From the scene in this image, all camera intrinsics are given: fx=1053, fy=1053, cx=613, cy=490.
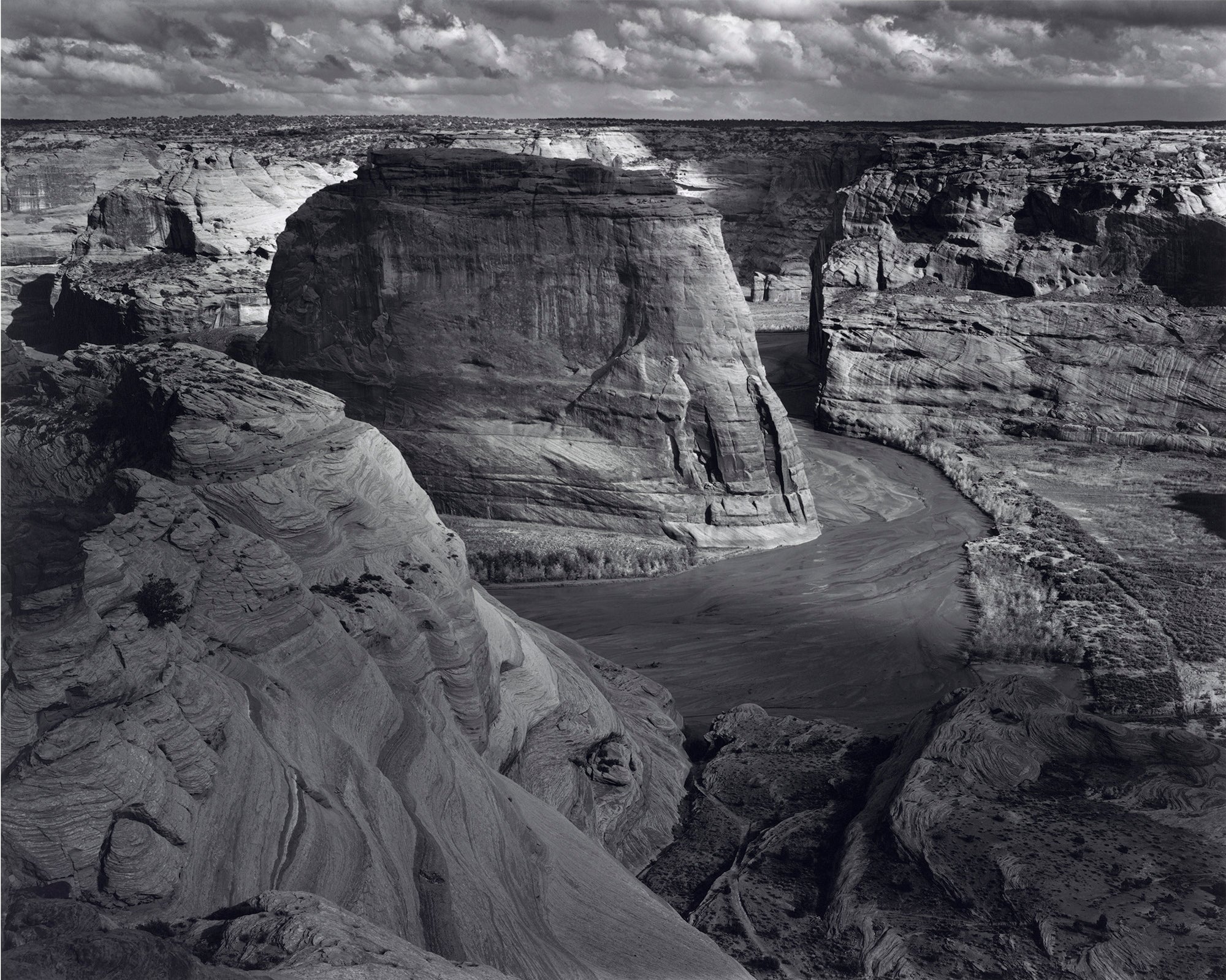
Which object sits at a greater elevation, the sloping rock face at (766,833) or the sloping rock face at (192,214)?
the sloping rock face at (192,214)

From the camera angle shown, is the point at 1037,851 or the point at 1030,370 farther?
the point at 1030,370

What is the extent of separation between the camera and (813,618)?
21.1 metres

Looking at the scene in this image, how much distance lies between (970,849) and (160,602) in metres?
8.71

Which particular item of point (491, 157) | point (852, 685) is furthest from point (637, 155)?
point (852, 685)

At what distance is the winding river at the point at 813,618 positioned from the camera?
18312 millimetres

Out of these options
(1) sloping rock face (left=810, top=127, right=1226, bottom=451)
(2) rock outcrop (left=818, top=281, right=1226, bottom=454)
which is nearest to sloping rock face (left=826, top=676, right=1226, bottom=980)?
(2) rock outcrop (left=818, top=281, right=1226, bottom=454)

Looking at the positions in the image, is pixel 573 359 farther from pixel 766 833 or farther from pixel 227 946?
pixel 227 946

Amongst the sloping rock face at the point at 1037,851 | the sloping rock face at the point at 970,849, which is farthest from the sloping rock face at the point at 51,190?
the sloping rock face at the point at 1037,851

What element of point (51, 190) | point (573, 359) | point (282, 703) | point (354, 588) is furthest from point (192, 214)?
point (282, 703)

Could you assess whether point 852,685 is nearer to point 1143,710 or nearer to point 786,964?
point 1143,710

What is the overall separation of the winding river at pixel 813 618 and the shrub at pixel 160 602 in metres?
9.72

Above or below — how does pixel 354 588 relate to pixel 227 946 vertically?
above

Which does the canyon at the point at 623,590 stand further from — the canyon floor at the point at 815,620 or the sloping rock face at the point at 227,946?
the canyon floor at the point at 815,620

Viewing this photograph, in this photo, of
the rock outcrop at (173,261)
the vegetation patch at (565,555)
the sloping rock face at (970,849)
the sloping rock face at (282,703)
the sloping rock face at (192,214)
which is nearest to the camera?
the sloping rock face at (282,703)
